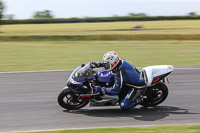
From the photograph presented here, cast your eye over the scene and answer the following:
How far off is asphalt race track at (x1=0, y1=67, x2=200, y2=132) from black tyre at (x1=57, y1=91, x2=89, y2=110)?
142 mm

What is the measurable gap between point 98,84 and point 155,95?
1390mm

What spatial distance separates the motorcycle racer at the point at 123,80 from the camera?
7332 millimetres

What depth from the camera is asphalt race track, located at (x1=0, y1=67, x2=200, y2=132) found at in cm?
701

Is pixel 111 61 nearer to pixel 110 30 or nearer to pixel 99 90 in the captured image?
pixel 99 90

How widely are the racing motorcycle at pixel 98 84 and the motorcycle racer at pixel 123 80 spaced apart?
0.39 ft

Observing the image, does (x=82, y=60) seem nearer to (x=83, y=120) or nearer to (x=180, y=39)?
(x=83, y=120)

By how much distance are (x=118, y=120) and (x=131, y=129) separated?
833 mm

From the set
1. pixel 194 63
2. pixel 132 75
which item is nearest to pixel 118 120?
pixel 132 75

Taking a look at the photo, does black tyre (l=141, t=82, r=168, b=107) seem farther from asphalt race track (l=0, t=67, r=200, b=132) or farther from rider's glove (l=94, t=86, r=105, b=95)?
rider's glove (l=94, t=86, r=105, b=95)

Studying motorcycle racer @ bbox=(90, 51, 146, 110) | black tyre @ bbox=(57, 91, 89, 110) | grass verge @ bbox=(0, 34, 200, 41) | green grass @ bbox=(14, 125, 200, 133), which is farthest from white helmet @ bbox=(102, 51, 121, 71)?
grass verge @ bbox=(0, 34, 200, 41)

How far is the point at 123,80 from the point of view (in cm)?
742

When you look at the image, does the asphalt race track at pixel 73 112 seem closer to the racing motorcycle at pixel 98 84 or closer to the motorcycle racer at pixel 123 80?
the racing motorcycle at pixel 98 84

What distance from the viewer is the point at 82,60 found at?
17.3 metres

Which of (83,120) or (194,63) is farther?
(194,63)
